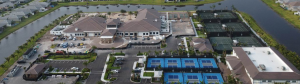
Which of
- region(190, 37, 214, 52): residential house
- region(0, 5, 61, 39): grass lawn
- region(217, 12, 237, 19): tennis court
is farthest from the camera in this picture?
region(217, 12, 237, 19): tennis court

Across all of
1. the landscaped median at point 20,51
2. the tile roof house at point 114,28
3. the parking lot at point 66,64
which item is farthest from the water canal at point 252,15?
the tile roof house at point 114,28

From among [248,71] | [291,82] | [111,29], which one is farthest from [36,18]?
[291,82]

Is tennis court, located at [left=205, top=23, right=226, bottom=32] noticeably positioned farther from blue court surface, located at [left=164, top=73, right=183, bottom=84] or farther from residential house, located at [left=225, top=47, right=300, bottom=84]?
blue court surface, located at [left=164, top=73, right=183, bottom=84]

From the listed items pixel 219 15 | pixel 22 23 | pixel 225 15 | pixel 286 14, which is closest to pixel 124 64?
pixel 219 15

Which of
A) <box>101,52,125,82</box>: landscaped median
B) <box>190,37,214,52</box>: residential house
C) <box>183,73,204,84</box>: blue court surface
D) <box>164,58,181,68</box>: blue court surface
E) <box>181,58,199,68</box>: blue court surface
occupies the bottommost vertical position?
<box>101,52,125,82</box>: landscaped median

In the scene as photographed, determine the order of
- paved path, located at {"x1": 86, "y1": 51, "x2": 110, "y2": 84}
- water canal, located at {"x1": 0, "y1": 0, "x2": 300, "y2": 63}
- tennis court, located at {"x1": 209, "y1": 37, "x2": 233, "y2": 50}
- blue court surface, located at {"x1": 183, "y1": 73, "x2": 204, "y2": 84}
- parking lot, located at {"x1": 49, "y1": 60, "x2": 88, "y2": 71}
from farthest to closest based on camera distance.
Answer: water canal, located at {"x1": 0, "y1": 0, "x2": 300, "y2": 63} < tennis court, located at {"x1": 209, "y1": 37, "x2": 233, "y2": 50} < parking lot, located at {"x1": 49, "y1": 60, "x2": 88, "y2": 71} < paved path, located at {"x1": 86, "y1": 51, "x2": 110, "y2": 84} < blue court surface, located at {"x1": 183, "y1": 73, "x2": 204, "y2": 84}

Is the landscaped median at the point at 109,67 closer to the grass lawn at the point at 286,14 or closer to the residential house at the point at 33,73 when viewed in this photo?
the residential house at the point at 33,73

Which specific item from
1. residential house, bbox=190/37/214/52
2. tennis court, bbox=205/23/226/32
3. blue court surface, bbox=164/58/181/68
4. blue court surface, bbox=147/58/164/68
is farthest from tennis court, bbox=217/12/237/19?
blue court surface, bbox=147/58/164/68
